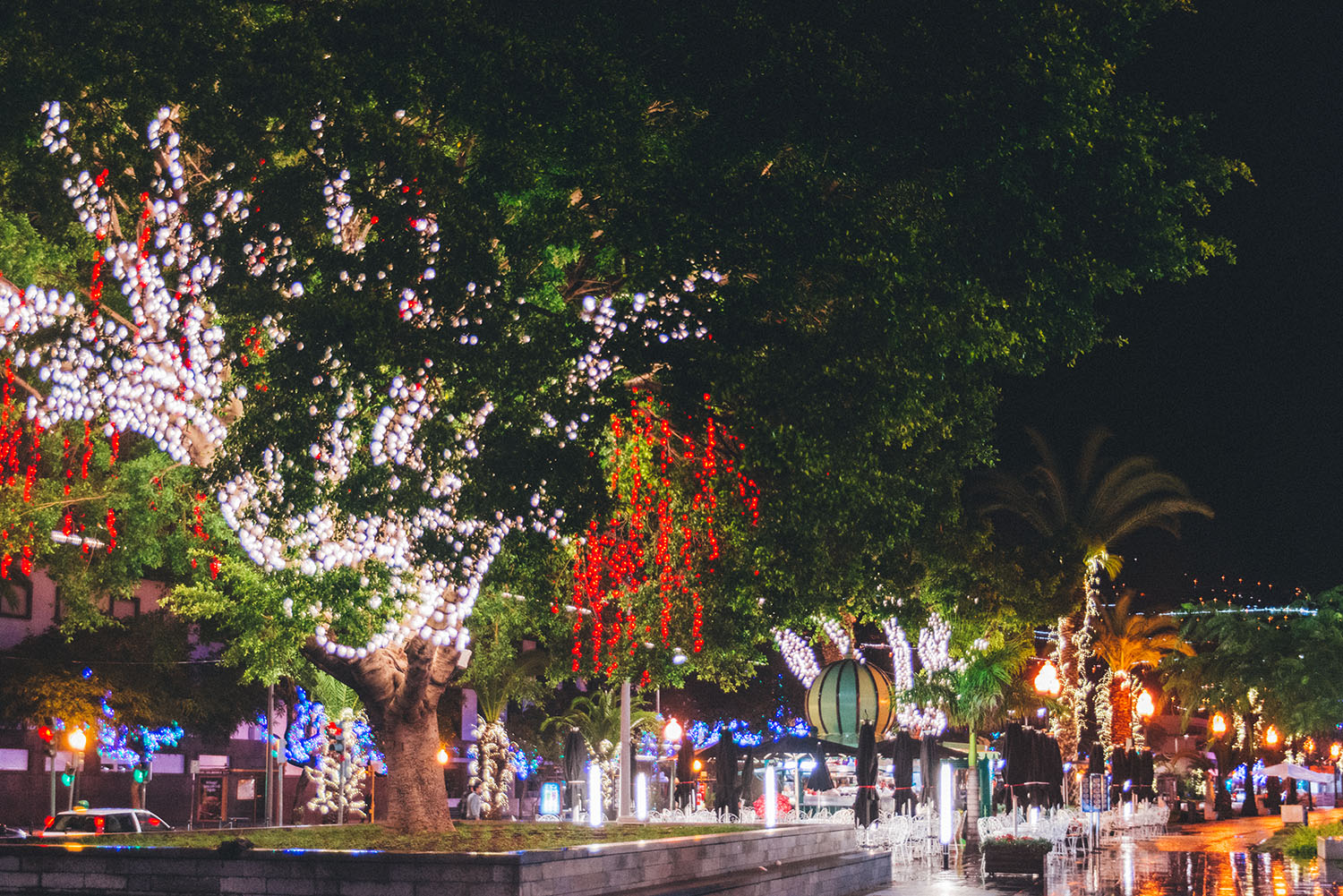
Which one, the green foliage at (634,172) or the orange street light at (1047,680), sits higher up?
the green foliage at (634,172)

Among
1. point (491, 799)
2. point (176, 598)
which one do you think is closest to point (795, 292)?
point (176, 598)

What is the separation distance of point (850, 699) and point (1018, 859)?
574cm

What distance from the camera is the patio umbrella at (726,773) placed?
27578 millimetres

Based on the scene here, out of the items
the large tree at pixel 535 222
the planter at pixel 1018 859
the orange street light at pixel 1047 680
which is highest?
the large tree at pixel 535 222

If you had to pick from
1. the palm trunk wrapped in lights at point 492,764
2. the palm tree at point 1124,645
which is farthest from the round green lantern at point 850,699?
the palm tree at point 1124,645

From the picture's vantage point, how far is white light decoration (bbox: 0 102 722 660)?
43.2 ft

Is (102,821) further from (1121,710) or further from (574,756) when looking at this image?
(1121,710)

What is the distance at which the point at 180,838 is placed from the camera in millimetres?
14477

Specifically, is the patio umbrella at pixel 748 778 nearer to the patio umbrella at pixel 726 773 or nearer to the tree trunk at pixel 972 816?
the patio umbrella at pixel 726 773

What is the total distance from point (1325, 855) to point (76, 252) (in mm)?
22532

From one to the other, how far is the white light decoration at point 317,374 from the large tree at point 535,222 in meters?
0.05

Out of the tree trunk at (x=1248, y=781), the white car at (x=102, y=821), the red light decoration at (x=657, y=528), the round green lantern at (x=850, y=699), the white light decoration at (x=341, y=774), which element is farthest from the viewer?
the tree trunk at (x=1248, y=781)

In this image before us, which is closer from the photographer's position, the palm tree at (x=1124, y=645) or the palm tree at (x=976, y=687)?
the palm tree at (x=976, y=687)

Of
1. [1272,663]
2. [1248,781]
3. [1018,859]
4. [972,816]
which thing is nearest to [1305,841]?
[972,816]
